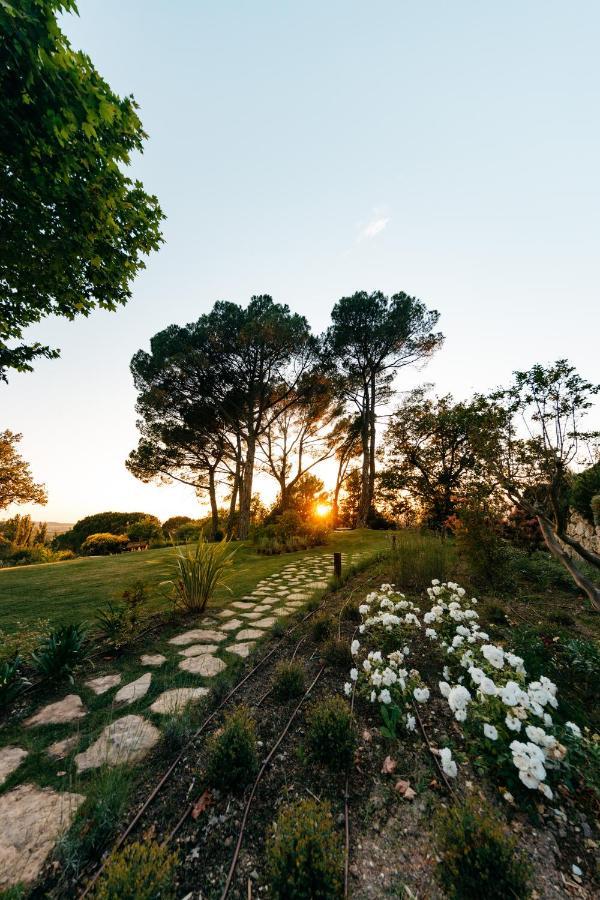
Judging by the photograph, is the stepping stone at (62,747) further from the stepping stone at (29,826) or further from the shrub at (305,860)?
the shrub at (305,860)

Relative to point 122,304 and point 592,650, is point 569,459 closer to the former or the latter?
point 592,650

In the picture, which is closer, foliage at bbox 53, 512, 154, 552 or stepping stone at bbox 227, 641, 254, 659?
stepping stone at bbox 227, 641, 254, 659

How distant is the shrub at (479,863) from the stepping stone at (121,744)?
156 cm

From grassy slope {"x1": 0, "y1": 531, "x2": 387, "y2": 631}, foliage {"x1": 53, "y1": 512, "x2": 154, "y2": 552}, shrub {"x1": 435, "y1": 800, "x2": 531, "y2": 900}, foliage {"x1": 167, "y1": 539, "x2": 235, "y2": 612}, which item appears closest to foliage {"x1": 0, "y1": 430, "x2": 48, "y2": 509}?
foliage {"x1": 53, "y1": 512, "x2": 154, "y2": 552}

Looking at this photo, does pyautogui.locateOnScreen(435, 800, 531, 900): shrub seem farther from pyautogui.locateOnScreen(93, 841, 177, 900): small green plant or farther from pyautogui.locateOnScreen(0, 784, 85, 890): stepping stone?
pyautogui.locateOnScreen(0, 784, 85, 890): stepping stone

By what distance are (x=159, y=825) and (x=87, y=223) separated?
17.4 ft

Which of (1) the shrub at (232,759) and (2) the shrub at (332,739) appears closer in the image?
(1) the shrub at (232,759)

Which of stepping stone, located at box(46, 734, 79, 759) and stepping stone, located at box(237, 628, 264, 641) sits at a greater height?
stepping stone, located at box(237, 628, 264, 641)

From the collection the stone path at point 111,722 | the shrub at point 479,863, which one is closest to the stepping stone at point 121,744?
the stone path at point 111,722

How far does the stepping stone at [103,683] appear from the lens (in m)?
2.31

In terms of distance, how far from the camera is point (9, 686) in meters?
2.12

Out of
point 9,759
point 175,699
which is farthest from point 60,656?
point 175,699

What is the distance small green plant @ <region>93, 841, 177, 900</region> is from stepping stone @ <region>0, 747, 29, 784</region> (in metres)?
0.88

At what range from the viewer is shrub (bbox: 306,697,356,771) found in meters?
1.70
